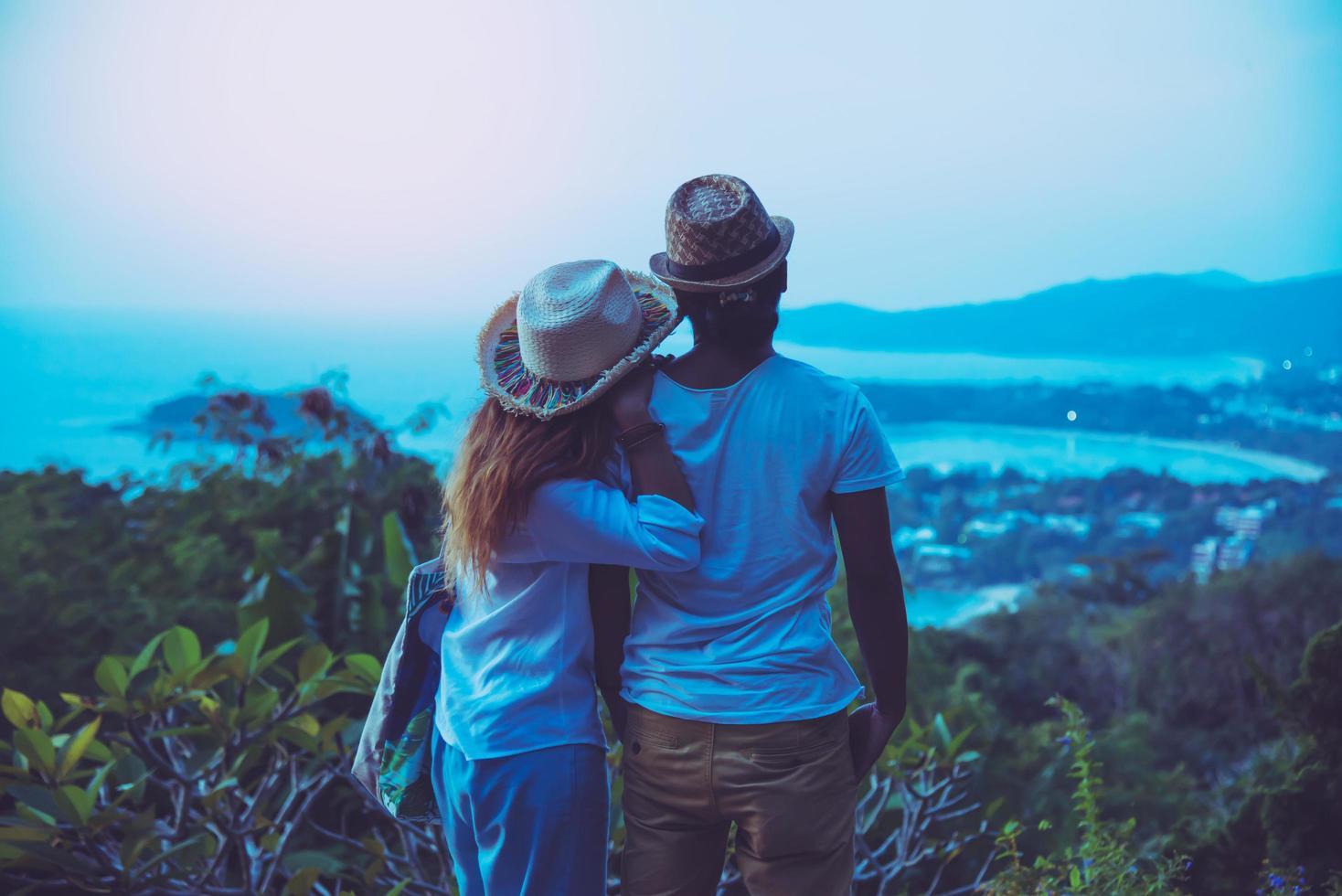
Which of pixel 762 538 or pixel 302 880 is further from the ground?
pixel 762 538

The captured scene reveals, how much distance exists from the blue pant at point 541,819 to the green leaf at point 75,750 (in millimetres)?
1180

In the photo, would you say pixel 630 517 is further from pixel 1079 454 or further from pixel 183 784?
pixel 1079 454

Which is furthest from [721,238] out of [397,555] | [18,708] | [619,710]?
[397,555]

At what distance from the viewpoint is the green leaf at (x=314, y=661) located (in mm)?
2555

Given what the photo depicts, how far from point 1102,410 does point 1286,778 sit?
654cm

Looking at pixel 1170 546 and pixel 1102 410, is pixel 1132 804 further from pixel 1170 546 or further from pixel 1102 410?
pixel 1102 410

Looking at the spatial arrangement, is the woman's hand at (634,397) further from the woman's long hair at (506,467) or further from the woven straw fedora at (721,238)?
the woven straw fedora at (721,238)

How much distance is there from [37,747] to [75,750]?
71mm

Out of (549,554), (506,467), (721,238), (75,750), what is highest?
(721,238)

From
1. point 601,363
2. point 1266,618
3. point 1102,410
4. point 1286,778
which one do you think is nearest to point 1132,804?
point 1286,778

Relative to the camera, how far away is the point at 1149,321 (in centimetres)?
899

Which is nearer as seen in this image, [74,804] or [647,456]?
[647,456]

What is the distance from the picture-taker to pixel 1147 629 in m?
4.91

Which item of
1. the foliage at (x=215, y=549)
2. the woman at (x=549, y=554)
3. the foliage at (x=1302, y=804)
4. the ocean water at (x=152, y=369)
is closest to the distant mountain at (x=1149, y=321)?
the ocean water at (x=152, y=369)
